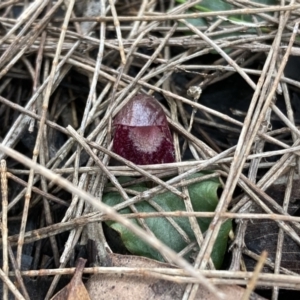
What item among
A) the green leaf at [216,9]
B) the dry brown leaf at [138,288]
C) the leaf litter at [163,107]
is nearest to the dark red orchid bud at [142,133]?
the leaf litter at [163,107]

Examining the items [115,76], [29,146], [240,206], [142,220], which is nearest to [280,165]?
[240,206]

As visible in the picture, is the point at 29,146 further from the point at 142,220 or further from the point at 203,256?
the point at 203,256

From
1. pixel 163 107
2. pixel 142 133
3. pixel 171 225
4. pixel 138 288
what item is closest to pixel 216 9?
pixel 163 107

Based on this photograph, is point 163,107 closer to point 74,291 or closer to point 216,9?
point 216,9

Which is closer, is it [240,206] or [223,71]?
[240,206]

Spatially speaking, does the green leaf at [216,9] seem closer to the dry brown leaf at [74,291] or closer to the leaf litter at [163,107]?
the leaf litter at [163,107]
